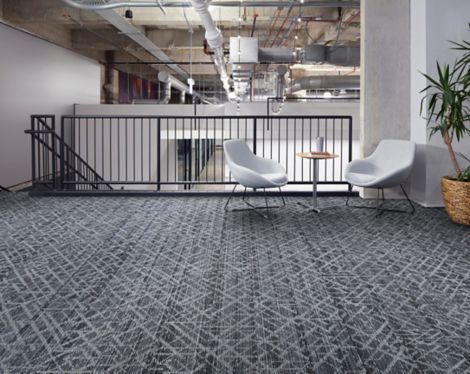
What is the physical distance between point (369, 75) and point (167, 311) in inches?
184

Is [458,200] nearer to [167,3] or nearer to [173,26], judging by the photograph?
[167,3]

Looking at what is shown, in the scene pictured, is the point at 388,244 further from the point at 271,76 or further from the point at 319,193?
the point at 271,76

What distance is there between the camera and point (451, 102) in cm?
473

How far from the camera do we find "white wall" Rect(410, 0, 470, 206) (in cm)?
529

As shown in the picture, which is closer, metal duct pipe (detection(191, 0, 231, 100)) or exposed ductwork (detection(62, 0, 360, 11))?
metal duct pipe (detection(191, 0, 231, 100))

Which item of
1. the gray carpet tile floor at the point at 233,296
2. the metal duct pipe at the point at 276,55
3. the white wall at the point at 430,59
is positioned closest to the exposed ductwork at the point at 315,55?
the metal duct pipe at the point at 276,55

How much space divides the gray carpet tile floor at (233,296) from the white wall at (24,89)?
4482 mm

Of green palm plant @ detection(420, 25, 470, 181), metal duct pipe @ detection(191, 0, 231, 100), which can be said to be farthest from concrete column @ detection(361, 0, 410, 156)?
metal duct pipe @ detection(191, 0, 231, 100)

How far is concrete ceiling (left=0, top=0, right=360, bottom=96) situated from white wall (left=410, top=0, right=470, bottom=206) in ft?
8.40

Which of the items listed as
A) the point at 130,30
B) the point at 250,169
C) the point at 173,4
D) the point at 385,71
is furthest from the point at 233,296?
the point at 130,30

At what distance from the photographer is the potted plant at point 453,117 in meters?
4.62

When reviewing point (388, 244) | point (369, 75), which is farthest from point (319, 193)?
point (388, 244)

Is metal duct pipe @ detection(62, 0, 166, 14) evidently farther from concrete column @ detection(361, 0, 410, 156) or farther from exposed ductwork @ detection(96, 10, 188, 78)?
concrete column @ detection(361, 0, 410, 156)

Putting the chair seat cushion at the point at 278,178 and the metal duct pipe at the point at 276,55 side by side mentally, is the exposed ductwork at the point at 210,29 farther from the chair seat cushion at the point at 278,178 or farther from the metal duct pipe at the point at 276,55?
the chair seat cushion at the point at 278,178
